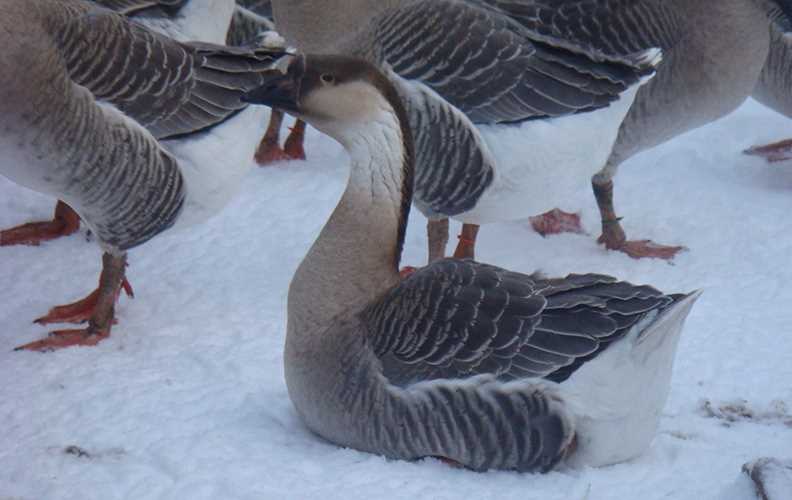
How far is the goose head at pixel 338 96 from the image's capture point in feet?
12.4

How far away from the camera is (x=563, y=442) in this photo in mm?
3621

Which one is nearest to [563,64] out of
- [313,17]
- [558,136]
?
[558,136]

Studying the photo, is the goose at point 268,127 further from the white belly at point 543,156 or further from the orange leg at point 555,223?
the white belly at point 543,156

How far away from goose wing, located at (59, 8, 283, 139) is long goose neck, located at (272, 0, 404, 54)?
1.70 ft

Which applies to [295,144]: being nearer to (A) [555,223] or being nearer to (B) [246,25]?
(B) [246,25]

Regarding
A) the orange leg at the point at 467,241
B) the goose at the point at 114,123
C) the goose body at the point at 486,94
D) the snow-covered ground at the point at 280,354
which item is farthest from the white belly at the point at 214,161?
the orange leg at the point at 467,241

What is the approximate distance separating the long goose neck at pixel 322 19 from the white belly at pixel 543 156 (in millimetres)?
756

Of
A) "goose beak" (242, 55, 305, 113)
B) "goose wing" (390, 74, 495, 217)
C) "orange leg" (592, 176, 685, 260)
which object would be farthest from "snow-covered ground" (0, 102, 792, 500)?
"goose beak" (242, 55, 305, 113)

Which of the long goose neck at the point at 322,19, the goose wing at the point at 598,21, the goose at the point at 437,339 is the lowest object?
the goose at the point at 437,339

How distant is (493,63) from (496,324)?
1629mm

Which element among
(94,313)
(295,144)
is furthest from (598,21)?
(94,313)

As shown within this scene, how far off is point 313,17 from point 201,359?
1692 mm

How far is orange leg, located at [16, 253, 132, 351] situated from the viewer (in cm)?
467

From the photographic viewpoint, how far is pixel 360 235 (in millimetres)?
3906
